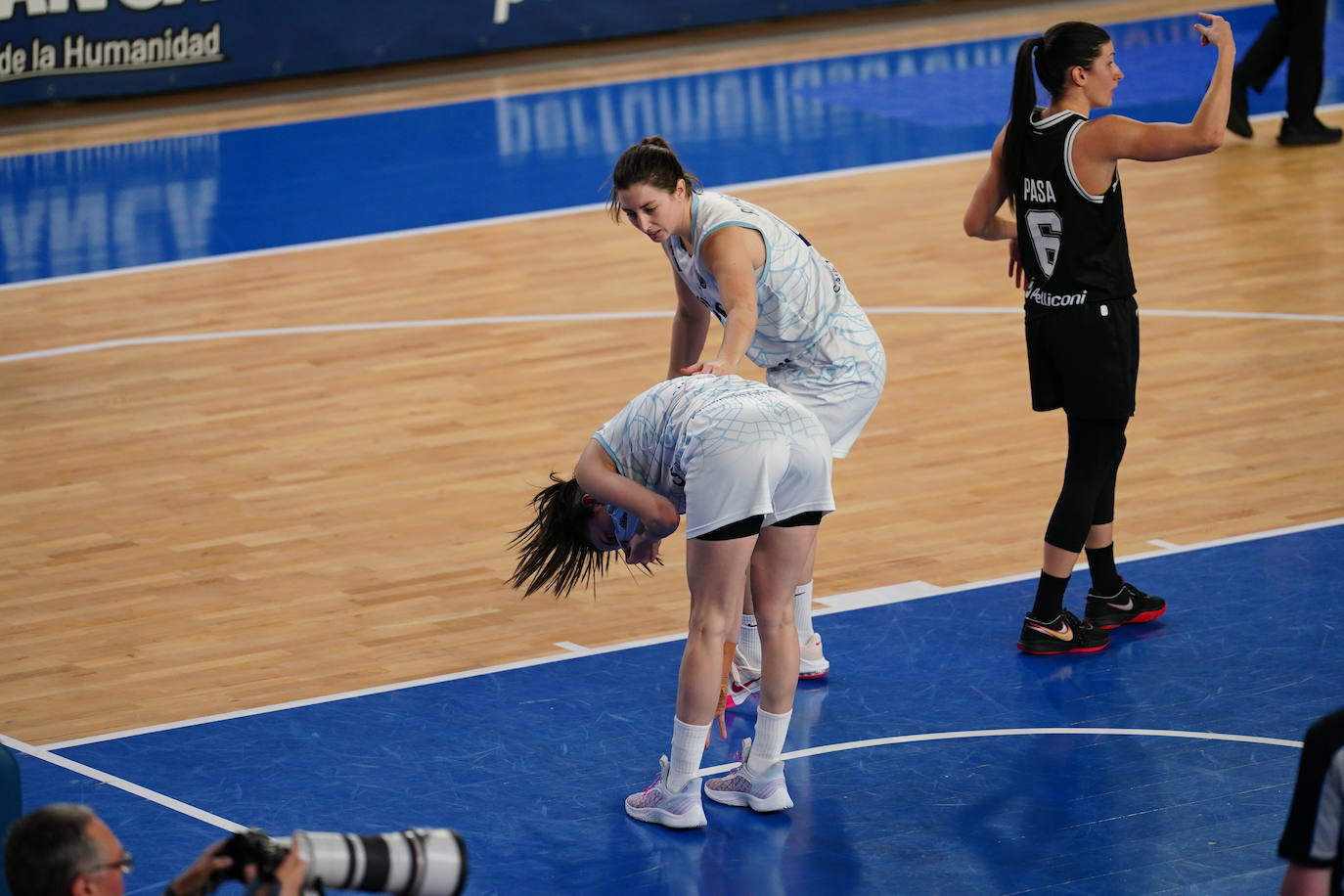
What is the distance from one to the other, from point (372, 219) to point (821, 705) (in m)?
7.15

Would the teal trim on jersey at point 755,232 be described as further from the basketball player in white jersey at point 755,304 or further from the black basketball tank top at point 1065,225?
the black basketball tank top at point 1065,225

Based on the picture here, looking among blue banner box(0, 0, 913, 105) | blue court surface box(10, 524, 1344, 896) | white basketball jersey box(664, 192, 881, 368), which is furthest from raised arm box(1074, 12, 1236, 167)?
blue banner box(0, 0, 913, 105)

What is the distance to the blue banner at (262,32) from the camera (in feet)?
48.9

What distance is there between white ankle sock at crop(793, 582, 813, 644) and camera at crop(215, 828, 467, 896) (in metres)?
2.55

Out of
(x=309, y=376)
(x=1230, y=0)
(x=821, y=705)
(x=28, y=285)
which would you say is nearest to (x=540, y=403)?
(x=309, y=376)

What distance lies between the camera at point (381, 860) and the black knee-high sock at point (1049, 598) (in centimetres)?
313

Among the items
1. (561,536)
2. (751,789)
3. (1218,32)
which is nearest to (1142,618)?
(751,789)

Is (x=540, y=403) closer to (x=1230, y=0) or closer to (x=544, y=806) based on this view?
(x=544, y=806)

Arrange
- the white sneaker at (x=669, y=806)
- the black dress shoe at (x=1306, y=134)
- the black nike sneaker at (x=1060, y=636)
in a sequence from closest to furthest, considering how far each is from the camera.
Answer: the white sneaker at (x=669, y=806)
the black nike sneaker at (x=1060, y=636)
the black dress shoe at (x=1306, y=134)

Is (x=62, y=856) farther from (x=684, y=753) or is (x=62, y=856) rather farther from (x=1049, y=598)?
(x=1049, y=598)

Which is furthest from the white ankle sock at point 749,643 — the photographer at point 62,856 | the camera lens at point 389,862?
the photographer at point 62,856

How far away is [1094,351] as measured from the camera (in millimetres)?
5859

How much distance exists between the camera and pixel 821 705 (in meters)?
5.83

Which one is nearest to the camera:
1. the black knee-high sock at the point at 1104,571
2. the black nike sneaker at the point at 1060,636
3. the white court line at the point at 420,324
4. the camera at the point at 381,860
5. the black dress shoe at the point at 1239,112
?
the camera at the point at 381,860
